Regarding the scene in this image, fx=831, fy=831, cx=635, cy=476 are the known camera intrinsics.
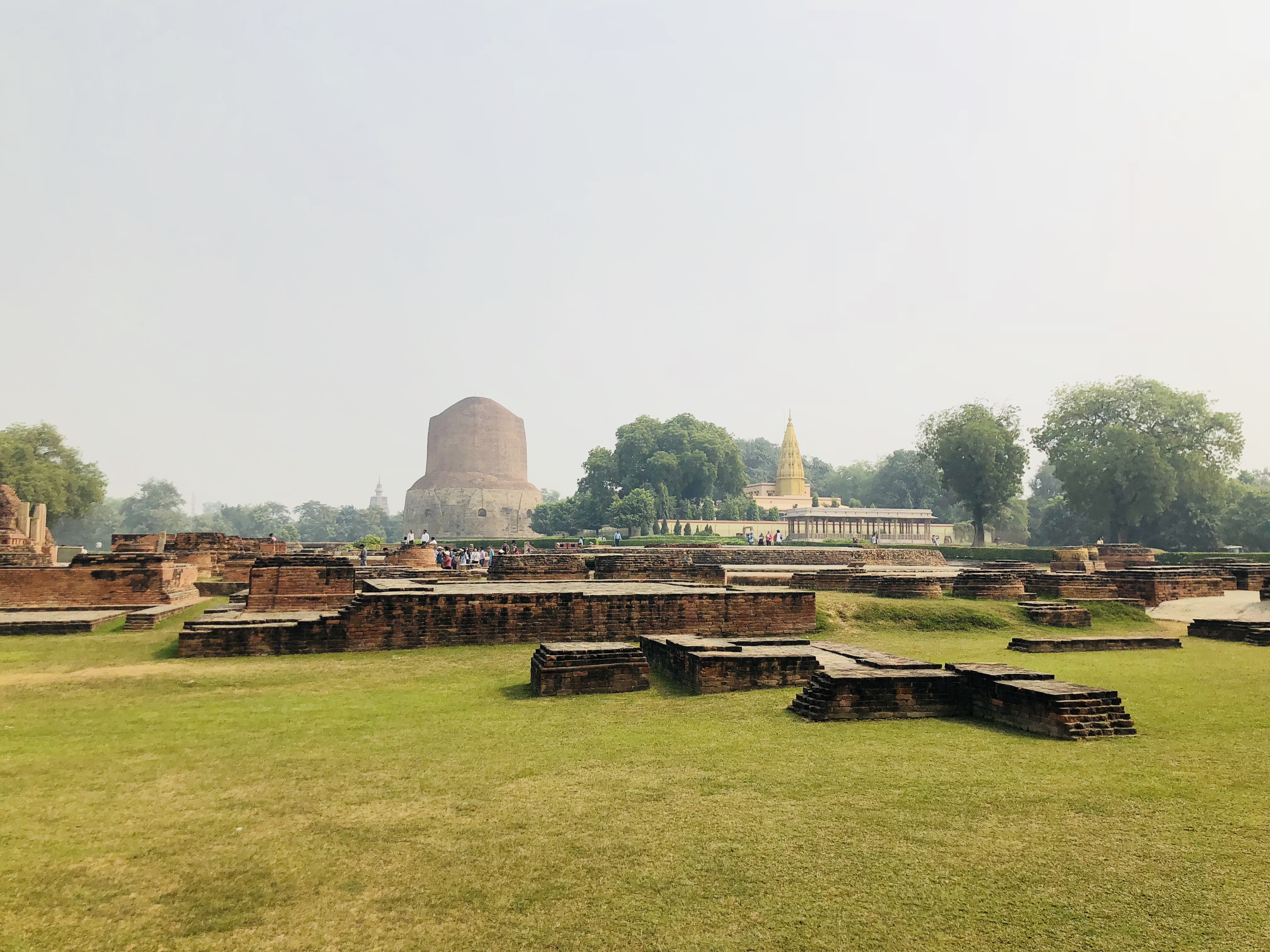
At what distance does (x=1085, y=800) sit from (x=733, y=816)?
4.52 feet

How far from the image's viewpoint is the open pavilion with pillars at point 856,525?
146ft

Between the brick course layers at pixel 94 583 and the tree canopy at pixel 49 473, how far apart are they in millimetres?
27511

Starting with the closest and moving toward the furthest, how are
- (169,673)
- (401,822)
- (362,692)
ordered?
(401,822)
(362,692)
(169,673)

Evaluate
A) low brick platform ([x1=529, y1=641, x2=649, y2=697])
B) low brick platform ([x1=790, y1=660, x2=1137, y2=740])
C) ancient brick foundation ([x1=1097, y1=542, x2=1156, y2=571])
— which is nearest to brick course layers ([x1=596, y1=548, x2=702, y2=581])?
low brick platform ([x1=529, y1=641, x2=649, y2=697])

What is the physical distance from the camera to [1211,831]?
9.27 feet

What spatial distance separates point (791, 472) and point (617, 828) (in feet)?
181

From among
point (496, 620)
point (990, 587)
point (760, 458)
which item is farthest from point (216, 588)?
point (760, 458)

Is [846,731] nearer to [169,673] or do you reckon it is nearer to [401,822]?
[401,822]

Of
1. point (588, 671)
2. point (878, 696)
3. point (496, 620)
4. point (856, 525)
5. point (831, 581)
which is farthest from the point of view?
point (856, 525)

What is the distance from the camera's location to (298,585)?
29.0ft

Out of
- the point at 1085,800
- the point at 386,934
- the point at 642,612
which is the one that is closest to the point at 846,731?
the point at 1085,800

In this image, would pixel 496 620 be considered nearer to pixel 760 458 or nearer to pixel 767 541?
pixel 767 541

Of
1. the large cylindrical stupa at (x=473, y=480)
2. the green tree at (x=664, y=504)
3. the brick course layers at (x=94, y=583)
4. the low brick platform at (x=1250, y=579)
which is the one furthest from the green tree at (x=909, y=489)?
the brick course layers at (x=94, y=583)

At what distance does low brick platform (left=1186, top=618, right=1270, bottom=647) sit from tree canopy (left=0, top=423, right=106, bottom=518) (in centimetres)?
3743
